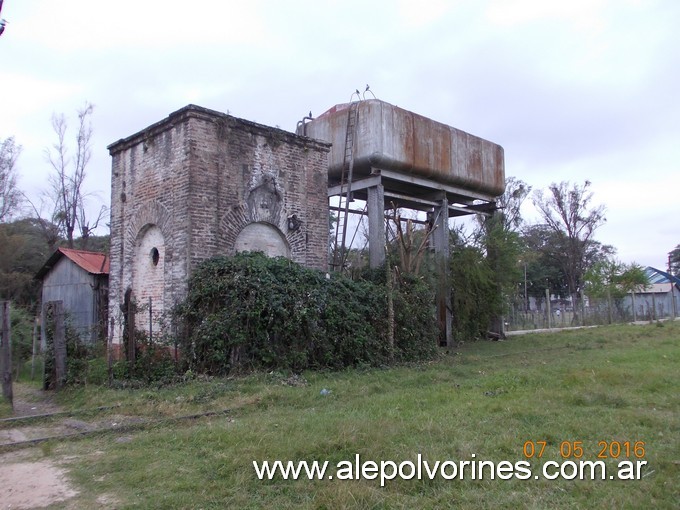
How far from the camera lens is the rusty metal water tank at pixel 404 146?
15.6 m

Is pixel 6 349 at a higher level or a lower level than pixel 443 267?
lower

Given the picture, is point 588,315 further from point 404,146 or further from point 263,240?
point 263,240

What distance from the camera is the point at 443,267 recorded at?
17.7 metres

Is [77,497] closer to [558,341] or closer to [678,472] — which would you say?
[678,472]

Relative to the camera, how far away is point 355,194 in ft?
57.9

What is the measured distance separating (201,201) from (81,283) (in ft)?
20.5

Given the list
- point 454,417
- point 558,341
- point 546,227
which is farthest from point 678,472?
Answer: point 546,227

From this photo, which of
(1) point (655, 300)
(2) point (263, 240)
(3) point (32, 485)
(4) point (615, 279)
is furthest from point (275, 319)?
(1) point (655, 300)

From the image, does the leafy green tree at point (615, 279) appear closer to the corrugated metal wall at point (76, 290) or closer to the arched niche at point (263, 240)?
the arched niche at point (263, 240)

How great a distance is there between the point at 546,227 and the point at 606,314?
25311 millimetres

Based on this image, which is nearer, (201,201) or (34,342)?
(201,201)
